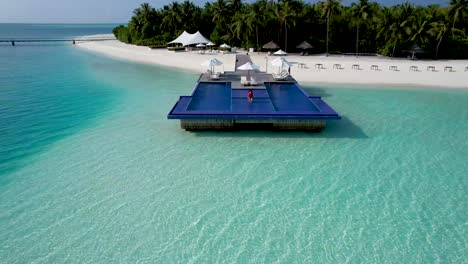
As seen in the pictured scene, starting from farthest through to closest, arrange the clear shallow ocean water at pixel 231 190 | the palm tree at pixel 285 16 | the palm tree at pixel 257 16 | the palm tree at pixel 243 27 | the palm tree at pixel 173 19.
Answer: the palm tree at pixel 173 19
the palm tree at pixel 243 27
the palm tree at pixel 257 16
the palm tree at pixel 285 16
the clear shallow ocean water at pixel 231 190

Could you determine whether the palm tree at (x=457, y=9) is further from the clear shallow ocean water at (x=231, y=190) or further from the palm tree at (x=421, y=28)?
the clear shallow ocean water at (x=231, y=190)

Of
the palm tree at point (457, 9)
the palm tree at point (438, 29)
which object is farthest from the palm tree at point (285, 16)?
the palm tree at point (457, 9)

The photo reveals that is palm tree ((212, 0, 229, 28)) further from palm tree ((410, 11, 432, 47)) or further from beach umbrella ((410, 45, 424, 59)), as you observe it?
beach umbrella ((410, 45, 424, 59))

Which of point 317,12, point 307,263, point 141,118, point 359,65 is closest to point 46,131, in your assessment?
point 141,118

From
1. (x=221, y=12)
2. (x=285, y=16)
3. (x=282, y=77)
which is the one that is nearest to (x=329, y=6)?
(x=285, y=16)

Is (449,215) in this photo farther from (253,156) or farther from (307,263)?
(253,156)

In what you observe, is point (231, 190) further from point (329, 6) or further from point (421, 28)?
point (329, 6)

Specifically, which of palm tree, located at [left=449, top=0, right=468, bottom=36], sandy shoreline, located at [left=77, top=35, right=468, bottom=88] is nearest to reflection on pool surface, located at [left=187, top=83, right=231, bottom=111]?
sandy shoreline, located at [left=77, top=35, right=468, bottom=88]
